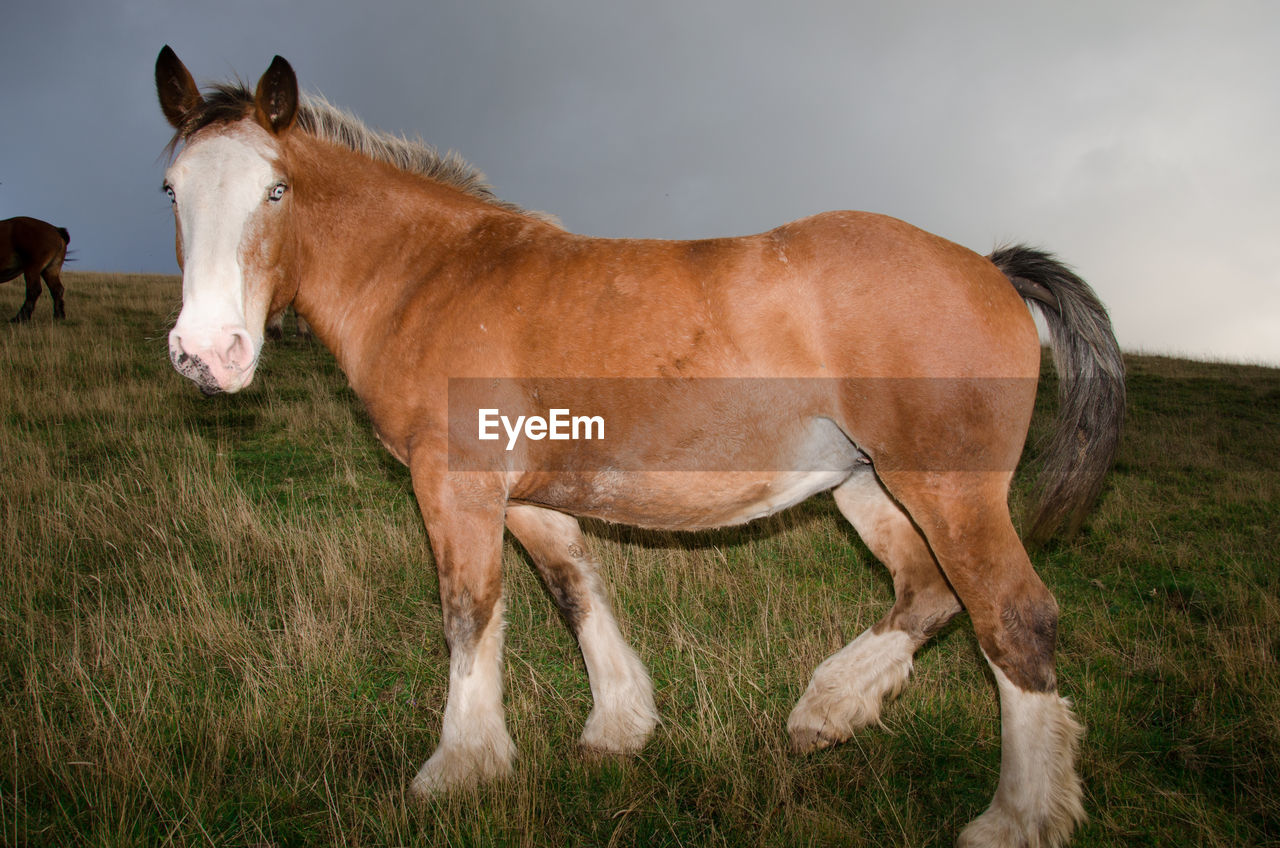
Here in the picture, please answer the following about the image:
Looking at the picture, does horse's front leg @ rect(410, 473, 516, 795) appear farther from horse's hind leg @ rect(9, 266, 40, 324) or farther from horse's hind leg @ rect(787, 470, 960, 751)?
horse's hind leg @ rect(9, 266, 40, 324)

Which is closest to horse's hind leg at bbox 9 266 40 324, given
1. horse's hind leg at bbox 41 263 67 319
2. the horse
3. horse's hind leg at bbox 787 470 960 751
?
horse's hind leg at bbox 41 263 67 319

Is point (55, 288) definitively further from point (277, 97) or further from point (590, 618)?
point (590, 618)

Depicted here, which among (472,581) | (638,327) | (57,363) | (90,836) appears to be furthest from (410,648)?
(57,363)

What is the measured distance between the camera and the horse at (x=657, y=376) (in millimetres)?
2783

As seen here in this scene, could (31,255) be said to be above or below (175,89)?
above

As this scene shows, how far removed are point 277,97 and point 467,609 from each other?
101 inches

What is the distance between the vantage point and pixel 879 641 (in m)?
3.57

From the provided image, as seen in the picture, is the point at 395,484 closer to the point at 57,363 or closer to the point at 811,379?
the point at 811,379

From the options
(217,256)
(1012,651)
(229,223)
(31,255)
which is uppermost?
(31,255)

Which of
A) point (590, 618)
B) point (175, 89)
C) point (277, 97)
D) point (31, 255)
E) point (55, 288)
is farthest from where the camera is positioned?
point (55, 288)

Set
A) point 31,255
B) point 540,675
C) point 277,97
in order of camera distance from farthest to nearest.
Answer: point 31,255
point 540,675
point 277,97

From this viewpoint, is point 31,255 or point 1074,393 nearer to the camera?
point 1074,393

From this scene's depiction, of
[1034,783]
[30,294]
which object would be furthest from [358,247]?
[30,294]

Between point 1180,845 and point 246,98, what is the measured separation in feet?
17.4
